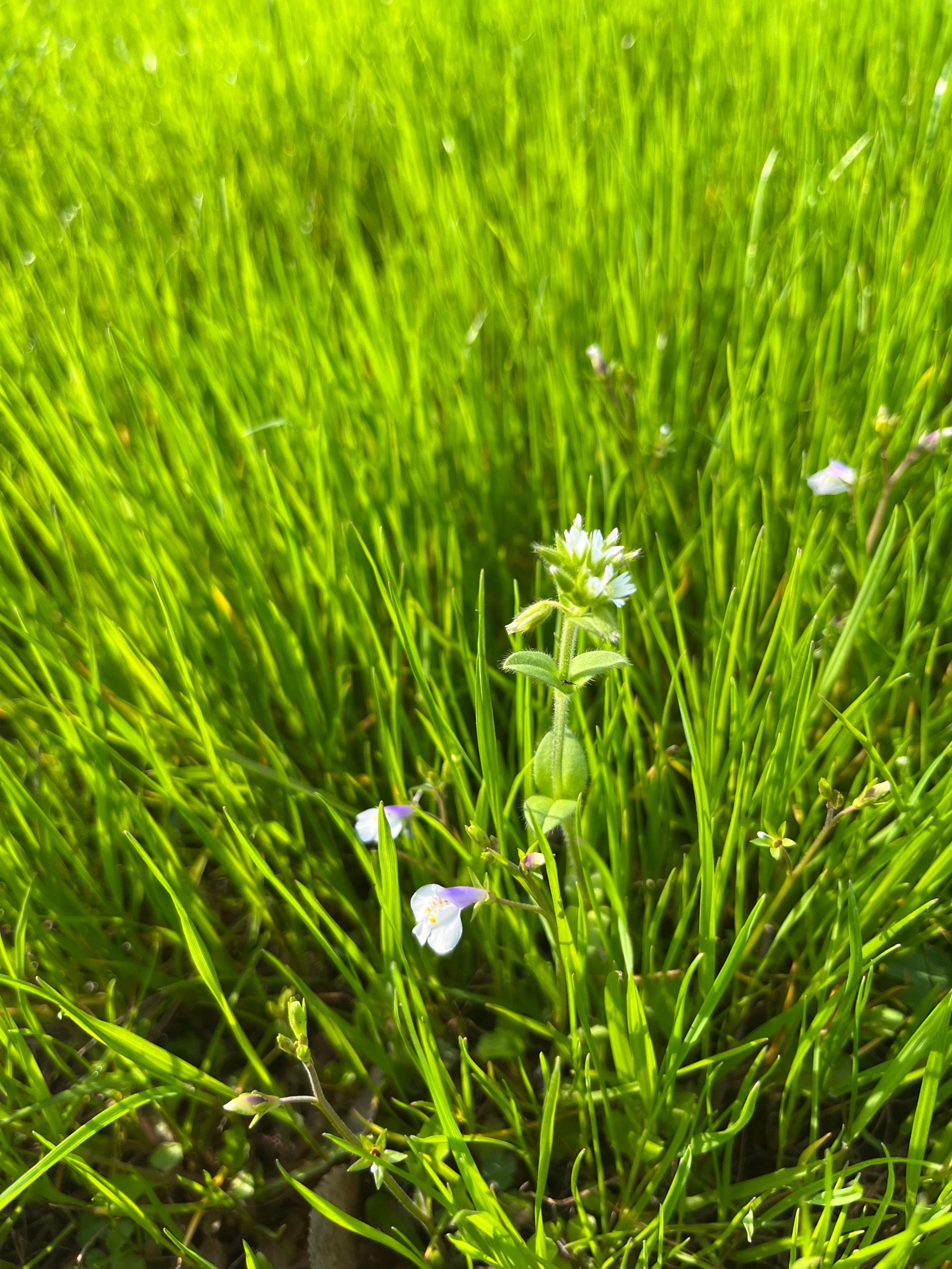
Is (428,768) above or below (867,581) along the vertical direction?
below

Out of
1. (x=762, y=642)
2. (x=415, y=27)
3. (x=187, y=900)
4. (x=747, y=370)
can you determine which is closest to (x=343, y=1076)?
(x=187, y=900)

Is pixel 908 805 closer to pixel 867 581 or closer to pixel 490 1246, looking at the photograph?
pixel 867 581

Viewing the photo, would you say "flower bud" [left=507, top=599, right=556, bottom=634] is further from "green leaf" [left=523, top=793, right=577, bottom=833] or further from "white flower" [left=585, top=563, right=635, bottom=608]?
"green leaf" [left=523, top=793, right=577, bottom=833]

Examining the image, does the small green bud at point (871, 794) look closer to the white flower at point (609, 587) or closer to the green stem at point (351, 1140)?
the white flower at point (609, 587)

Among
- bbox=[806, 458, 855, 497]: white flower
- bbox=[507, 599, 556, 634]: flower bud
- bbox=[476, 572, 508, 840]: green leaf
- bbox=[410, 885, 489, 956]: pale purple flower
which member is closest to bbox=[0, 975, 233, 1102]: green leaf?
bbox=[410, 885, 489, 956]: pale purple flower

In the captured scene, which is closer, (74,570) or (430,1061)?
(430,1061)

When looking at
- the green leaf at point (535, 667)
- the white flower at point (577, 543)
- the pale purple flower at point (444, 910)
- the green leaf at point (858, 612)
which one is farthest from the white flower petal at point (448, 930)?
the green leaf at point (858, 612)

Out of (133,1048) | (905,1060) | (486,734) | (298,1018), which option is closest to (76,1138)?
(133,1048)
